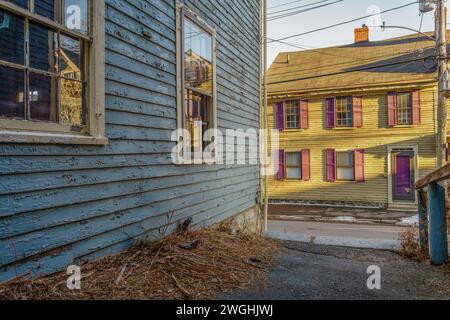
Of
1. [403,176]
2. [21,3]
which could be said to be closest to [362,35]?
[403,176]

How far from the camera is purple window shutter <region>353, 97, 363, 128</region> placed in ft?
60.2

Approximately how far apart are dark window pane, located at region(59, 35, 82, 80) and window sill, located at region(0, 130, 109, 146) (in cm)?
57

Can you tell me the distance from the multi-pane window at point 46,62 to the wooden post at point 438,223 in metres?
4.29

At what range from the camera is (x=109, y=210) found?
11.6ft

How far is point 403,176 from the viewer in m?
17.5

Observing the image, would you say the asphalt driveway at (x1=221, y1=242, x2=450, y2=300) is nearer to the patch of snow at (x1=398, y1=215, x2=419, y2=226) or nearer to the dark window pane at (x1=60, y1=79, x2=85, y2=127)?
the dark window pane at (x1=60, y1=79, x2=85, y2=127)

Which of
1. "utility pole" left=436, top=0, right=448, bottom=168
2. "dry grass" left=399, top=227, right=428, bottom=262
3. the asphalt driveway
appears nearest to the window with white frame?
the asphalt driveway

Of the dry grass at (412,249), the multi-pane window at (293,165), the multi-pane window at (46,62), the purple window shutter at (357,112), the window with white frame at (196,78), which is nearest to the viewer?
the multi-pane window at (46,62)

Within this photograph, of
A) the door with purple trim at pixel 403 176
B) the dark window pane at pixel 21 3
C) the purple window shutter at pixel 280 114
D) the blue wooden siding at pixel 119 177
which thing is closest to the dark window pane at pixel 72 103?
the blue wooden siding at pixel 119 177

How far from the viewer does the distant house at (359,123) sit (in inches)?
679

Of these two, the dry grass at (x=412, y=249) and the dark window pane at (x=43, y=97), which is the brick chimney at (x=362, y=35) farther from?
the dark window pane at (x=43, y=97)

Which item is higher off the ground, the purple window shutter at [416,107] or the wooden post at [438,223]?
the purple window shutter at [416,107]

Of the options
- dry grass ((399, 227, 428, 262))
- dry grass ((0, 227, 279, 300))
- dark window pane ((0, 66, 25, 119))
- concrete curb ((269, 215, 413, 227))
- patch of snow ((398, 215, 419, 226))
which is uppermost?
dark window pane ((0, 66, 25, 119))
